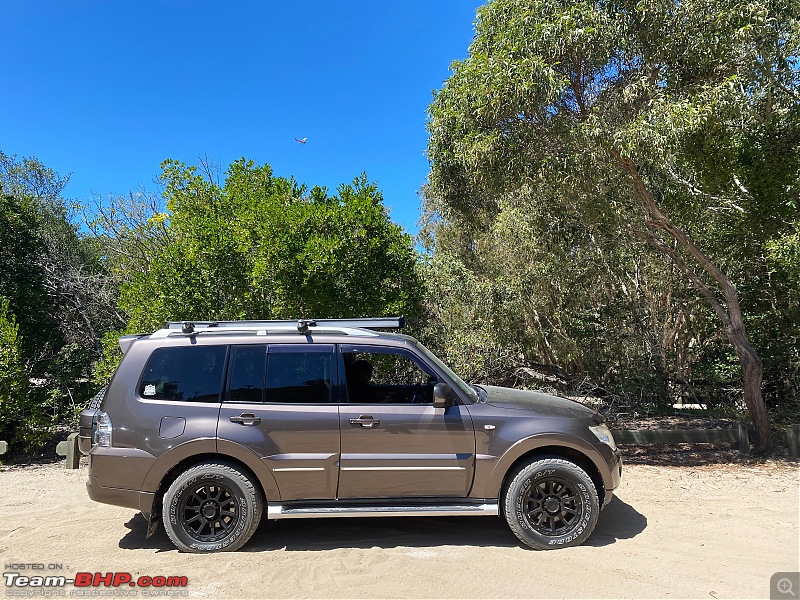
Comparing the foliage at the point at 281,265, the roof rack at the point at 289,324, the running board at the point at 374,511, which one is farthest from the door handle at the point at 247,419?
the foliage at the point at 281,265

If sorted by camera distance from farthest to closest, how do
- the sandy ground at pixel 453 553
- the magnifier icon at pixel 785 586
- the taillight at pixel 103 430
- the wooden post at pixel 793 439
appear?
the wooden post at pixel 793 439 → the taillight at pixel 103 430 → the sandy ground at pixel 453 553 → the magnifier icon at pixel 785 586

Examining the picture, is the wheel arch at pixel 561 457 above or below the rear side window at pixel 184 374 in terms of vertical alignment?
below

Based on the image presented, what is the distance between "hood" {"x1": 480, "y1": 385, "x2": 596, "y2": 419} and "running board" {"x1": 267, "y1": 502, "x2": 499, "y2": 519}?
2.89 feet

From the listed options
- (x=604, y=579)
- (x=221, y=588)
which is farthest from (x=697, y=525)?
(x=221, y=588)

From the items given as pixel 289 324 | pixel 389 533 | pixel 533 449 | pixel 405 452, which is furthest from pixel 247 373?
pixel 533 449

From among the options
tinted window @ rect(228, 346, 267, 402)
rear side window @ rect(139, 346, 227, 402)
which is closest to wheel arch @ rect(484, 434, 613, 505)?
tinted window @ rect(228, 346, 267, 402)

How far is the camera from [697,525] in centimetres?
512

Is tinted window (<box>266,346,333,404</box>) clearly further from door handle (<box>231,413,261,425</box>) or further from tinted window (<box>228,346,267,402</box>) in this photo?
door handle (<box>231,413,261,425</box>)

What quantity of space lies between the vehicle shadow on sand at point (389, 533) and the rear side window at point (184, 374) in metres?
1.34

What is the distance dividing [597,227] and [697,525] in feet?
18.3

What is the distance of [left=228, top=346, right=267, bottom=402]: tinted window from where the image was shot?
477 cm

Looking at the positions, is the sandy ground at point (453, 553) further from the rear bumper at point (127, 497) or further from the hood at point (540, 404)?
the hood at point (540, 404)

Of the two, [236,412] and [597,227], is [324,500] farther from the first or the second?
[597,227]

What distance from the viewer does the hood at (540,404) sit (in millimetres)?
4820
